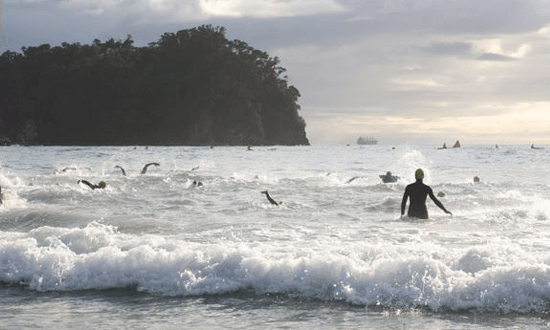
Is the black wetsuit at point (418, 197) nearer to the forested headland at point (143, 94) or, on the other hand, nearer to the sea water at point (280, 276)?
the sea water at point (280, 276)

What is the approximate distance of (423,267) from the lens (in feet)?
29.9

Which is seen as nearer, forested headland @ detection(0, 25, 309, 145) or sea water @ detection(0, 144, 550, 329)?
sea water @ detection(0, 144, 550, 329)

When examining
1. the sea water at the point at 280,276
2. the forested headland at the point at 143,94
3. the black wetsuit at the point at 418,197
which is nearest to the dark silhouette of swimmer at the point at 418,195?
the black wetsuit at the point at 418,197

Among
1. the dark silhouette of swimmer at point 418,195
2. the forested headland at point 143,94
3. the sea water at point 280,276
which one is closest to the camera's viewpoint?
the sea water at point 280,276

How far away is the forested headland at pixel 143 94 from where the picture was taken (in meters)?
126

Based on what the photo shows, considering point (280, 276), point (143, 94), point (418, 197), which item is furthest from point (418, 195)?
point (143, 94)

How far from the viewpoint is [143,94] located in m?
128

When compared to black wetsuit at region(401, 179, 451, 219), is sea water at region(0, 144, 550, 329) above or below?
below

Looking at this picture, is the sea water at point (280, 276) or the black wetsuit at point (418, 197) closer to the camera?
the sea water at point (280, 276)

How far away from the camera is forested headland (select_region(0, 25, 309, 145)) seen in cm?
12612

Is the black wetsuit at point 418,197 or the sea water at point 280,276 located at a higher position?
the black wetsuit at point 418,197

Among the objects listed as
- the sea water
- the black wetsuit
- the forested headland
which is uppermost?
the forested headland

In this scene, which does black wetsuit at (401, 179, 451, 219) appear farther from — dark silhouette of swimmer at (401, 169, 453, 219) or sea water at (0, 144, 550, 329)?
sea water at (0, 144, 550, 329)

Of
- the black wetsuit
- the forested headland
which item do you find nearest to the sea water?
the black wetsuit
